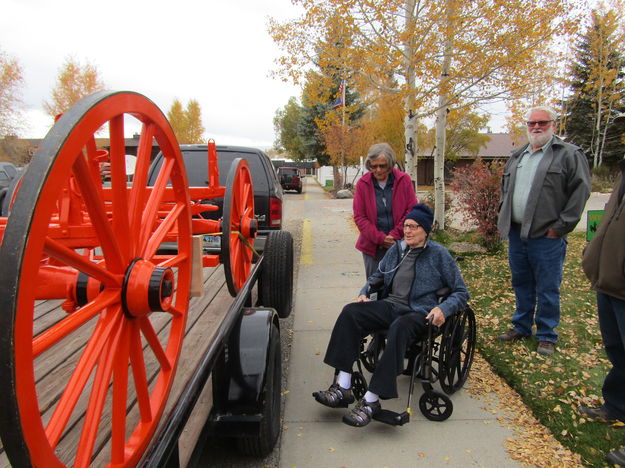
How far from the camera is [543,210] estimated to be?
3.52 metres

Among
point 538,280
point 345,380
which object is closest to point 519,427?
point 345,380

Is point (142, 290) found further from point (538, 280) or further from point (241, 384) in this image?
point (538, 280)

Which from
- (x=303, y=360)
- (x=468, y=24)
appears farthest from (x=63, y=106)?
(x=303, y=360)

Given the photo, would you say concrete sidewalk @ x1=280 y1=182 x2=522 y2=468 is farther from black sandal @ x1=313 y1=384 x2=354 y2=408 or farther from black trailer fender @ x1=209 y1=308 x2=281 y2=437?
black trailer fender @ x1=209 y1=308 x2=281 y2=437

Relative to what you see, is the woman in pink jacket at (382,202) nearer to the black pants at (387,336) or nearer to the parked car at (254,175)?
the black pants at (387,336)

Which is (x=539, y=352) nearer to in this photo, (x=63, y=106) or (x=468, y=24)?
(x=468, y=24)

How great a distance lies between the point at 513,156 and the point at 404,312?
190 cm

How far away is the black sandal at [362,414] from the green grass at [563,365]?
44.9 inches

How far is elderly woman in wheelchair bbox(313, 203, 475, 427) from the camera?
273cm

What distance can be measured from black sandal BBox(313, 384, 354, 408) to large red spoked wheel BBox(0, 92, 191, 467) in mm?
1200

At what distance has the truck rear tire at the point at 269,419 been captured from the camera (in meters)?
2.37

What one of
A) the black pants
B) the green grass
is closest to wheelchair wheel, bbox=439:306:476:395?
the black pants

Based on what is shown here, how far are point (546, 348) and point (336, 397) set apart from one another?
196cm

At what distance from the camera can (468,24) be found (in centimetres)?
723
